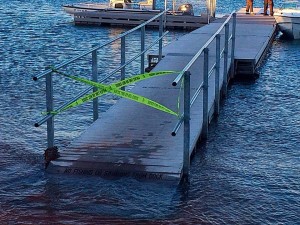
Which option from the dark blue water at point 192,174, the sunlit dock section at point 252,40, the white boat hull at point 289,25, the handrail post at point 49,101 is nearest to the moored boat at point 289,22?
the white boat hull at point 289,25

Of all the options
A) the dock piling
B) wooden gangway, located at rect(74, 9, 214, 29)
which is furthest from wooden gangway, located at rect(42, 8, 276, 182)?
wooden gangway, located at rect(74, 9, 214, 29)

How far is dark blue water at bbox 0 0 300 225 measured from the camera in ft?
29.8

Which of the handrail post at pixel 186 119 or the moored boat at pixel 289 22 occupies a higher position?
the moored boat at pixel 289 22

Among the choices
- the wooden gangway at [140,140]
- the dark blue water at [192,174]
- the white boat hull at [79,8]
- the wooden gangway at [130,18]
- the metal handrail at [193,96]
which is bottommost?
the dark blue water at [192,174]

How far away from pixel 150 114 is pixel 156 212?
12.9 ft

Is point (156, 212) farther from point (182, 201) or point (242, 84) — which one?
point (242, 84)

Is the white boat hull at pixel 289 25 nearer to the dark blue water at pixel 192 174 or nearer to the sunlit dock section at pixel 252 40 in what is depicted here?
the sunlit dock section at pixel 252 40

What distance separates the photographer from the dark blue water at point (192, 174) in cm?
909

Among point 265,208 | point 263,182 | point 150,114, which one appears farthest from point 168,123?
point 265,208

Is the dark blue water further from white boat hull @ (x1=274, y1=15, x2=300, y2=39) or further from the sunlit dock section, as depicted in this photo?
white boat hull @ (x1=274, y1=15, x2=300, y2=39)

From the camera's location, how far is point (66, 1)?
1742 inches

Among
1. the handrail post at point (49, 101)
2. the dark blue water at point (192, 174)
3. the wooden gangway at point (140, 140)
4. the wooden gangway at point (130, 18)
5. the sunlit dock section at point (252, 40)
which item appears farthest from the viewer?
the wooden gangway at point (130, 18)

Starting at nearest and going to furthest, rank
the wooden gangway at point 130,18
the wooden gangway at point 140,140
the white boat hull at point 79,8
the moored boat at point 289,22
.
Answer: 1. the wooden gangway at point 140,140
2. the moored boat at point 289,22
3. the wooden gangway at point 130,18
4. the white boat hull at point 79,8

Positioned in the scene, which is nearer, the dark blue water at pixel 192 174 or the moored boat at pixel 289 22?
the dark blue water at pixel 192 174
